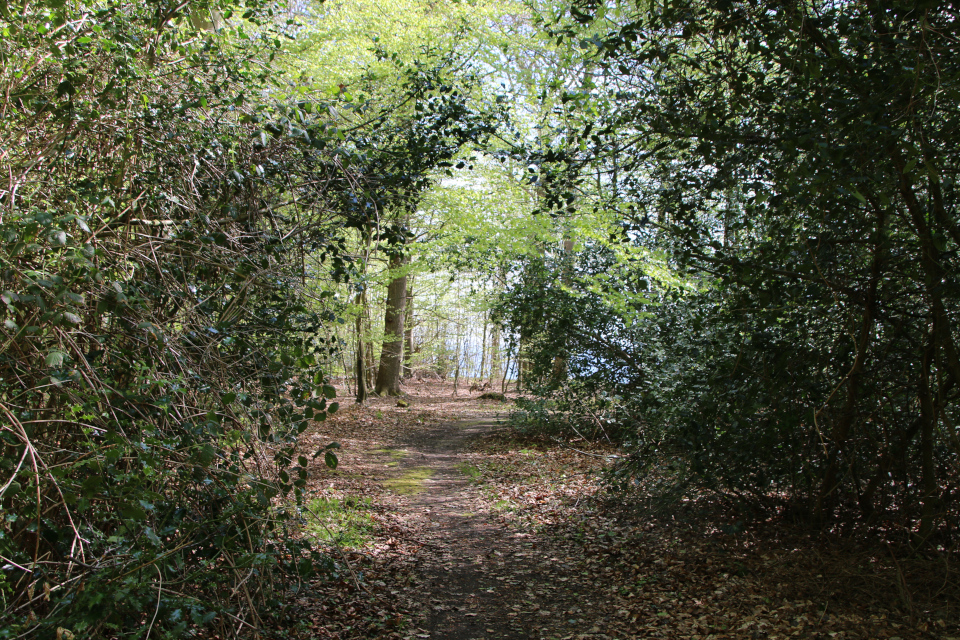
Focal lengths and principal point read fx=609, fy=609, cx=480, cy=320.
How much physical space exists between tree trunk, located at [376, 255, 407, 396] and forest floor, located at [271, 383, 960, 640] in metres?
8.89

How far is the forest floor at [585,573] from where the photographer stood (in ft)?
13.9

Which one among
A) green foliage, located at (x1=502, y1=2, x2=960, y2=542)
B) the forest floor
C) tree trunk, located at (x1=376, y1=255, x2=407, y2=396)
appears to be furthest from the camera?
tree trunk, located at (x1=376, y1=255, x2=407, y2=396)

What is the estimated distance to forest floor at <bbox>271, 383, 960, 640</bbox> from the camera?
166 inches

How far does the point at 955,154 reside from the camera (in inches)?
148

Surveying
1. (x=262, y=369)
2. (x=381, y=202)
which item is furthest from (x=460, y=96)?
(x=262, y=369)

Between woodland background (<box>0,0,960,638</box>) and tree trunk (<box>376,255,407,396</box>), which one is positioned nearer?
woodland background (<box>0,0,960,638</box>)

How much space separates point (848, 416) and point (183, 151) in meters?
5.04

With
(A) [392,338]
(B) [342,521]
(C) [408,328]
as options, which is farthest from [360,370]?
(B) [342,521]

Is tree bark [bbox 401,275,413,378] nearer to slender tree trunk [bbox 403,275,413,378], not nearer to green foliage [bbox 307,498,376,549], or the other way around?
slender tree trunk [bbox 403,275,413,378]

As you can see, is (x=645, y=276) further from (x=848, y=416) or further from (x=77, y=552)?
(x=77, y=552)

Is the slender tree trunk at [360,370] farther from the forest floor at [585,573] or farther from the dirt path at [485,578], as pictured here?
the dirt path at [485,578]

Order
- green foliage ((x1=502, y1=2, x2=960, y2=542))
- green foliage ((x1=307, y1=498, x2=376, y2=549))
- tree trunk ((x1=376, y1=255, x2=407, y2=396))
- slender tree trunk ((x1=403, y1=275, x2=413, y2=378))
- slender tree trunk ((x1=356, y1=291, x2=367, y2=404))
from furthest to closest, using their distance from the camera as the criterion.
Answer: slender tree trunk ((x1=403, y1=275, x2=413, y2=378)), tree trunk ((x1=376, y1=255, x2=407, y2=396)), slender tree trunk ((x1=356, y1=291, x2=367, y2=404)), green foliage ((x1=307, y1=498, x2=376, y2=549)), green foliage ((x1=502, y1=2, x2=960, y2=542))

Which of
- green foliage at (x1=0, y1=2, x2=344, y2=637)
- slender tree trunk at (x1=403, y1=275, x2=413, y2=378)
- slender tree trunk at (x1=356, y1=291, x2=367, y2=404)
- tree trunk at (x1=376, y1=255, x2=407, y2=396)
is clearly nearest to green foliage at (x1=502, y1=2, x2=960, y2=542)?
green foliage at (x1=0, y1=2, x2=344, y2=637)

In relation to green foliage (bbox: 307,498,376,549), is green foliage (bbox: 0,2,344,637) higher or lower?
higher
